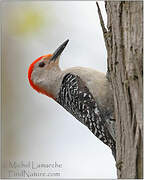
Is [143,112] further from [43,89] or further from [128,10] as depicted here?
[43,89]

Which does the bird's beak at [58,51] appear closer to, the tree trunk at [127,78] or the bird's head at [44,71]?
the bird's head at [44,71]

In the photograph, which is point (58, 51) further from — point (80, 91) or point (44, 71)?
point (80, 91)

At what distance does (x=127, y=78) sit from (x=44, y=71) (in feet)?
5.96

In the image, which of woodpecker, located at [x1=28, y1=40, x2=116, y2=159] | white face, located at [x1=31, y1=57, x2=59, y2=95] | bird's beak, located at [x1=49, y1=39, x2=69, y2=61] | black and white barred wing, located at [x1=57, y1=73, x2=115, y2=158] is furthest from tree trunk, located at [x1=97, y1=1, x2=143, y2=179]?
white face, located at [x1=31, y1=57, x2=59, y2=95]

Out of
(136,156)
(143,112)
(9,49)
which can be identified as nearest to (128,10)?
(143,112)

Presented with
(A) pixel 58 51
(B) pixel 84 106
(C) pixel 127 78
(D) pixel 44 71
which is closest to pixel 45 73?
(D) pixel 44 71

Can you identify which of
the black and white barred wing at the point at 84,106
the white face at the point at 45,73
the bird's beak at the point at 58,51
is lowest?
the black and white barred wing at the point at 84,106

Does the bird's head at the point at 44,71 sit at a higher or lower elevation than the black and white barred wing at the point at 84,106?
higher

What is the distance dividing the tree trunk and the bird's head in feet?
4.82

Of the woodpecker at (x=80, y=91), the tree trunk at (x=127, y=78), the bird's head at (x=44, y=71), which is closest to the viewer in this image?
the tree trunk at (x=127, y=78)

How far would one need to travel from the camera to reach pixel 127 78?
91.0 inches

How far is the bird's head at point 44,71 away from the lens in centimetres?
386

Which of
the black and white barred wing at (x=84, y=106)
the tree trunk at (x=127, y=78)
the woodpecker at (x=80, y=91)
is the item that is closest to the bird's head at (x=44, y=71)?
the woodpecker at (x=80, y=91)

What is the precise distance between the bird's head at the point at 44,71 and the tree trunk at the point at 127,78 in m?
1.47
